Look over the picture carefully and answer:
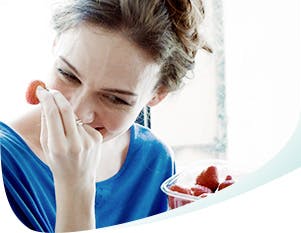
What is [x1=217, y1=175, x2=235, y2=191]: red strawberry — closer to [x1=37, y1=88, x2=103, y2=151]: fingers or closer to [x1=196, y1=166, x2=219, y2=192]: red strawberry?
[x1=196, y1=166, x2=219, y2=192]: red strawberry

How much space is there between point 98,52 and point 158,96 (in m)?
0.12

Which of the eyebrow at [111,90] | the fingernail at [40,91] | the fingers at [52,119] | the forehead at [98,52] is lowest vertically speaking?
the fingers at [52,119]

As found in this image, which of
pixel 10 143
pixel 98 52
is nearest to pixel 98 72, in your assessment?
pixel 98 52

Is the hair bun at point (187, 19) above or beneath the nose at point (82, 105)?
above

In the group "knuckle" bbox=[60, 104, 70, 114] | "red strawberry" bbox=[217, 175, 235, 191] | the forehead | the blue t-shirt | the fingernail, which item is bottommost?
the blue t-shirt

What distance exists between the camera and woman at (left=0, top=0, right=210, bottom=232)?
50 cm

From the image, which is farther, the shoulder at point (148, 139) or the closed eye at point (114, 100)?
the shoulder at point (148, 139)

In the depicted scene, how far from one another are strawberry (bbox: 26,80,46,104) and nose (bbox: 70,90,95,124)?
36 millimetres

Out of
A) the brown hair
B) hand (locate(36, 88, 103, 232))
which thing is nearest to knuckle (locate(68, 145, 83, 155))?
hand (locate(36, 88, 103, 232))

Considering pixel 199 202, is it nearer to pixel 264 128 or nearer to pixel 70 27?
pixel 264 128

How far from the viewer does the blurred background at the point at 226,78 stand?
54 centimetres

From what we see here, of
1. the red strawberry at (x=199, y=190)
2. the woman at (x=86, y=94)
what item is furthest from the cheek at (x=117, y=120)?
the red strawberry at (x=199, y=190)

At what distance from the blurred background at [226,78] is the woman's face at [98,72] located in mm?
29

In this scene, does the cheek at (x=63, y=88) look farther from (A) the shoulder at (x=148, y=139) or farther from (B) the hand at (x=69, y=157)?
(A) the shoulder at (x=148, y=139)
